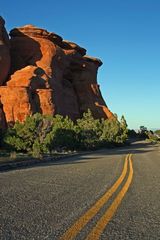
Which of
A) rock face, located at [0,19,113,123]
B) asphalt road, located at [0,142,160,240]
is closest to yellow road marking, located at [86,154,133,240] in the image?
asphalt road, located at [0,142,160,240]

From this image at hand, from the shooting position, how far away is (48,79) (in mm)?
71438

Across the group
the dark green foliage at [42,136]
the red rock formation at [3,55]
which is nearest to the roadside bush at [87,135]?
the dark green foliage at [42,136]

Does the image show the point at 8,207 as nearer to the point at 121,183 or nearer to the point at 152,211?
the point at 152,211

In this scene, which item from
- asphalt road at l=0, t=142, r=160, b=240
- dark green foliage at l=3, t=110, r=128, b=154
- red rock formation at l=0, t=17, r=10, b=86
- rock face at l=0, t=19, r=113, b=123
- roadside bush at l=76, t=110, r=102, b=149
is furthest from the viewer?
red rock formation at l=0, t=17, r=10, b=86

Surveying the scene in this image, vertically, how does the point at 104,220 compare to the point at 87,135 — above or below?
below

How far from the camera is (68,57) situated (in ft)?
275

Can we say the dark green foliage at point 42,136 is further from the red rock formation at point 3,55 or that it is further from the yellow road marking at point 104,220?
the yellow road marking at point 104,220

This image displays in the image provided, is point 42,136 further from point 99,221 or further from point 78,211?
point 99,221

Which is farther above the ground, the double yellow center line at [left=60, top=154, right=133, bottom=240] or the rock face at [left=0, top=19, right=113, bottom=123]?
the rock face at [left=0, top=19, right=113, bottom=123]

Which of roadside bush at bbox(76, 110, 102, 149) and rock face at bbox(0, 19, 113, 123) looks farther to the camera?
rock face at bbox(0, 19, 113, 123)

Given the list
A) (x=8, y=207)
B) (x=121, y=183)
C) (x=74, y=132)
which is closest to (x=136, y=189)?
(x=121, y=183)

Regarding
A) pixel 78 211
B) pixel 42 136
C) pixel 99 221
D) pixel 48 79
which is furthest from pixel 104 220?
pixel 48 79

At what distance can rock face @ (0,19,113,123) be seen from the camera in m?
63.3

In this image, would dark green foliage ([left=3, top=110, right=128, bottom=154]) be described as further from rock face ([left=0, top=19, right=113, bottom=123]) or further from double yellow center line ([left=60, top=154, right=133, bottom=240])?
double yellow center line ([left=60, top=154, right=133, bottom=240])
